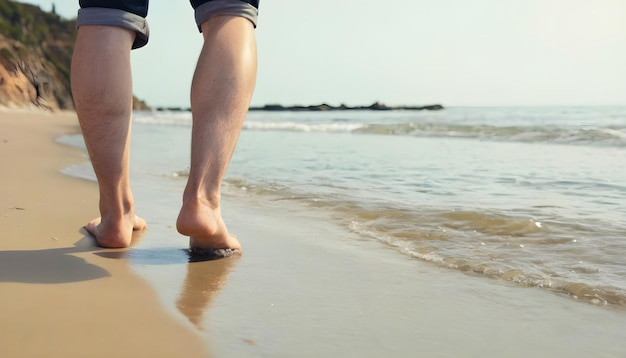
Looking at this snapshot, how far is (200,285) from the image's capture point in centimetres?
133

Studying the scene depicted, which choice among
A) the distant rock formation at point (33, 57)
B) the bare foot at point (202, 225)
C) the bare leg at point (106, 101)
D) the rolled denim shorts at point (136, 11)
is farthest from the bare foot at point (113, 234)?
the distant rock formation at point (33, 57)

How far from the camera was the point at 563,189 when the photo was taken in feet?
9.97

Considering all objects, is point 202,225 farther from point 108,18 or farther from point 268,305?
point 108,18

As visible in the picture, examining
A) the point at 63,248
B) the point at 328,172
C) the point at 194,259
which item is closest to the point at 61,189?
the point at 63,248

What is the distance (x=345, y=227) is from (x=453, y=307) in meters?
0.92

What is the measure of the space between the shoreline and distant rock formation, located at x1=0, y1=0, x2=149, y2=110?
92.0 ft

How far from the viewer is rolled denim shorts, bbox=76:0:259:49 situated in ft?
5.11

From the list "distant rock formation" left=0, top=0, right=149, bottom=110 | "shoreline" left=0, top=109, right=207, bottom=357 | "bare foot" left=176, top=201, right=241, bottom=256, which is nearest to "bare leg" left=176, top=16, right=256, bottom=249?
"bare foot" left=176, top=201, right=241, bottom=256

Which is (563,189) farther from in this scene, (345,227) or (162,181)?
(162,181)

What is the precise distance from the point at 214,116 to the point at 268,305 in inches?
20.8

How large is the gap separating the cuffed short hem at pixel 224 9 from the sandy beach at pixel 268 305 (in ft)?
2.02

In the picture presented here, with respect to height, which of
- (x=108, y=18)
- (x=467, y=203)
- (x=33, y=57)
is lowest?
(x=467, y=203)

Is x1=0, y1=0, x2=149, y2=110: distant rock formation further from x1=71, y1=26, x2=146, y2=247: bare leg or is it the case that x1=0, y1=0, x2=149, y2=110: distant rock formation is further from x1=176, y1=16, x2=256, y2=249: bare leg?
x1=176, y1=16, x2=256, y2=249: bare leg

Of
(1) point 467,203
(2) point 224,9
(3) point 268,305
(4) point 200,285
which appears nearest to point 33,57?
(1) point 467,203
